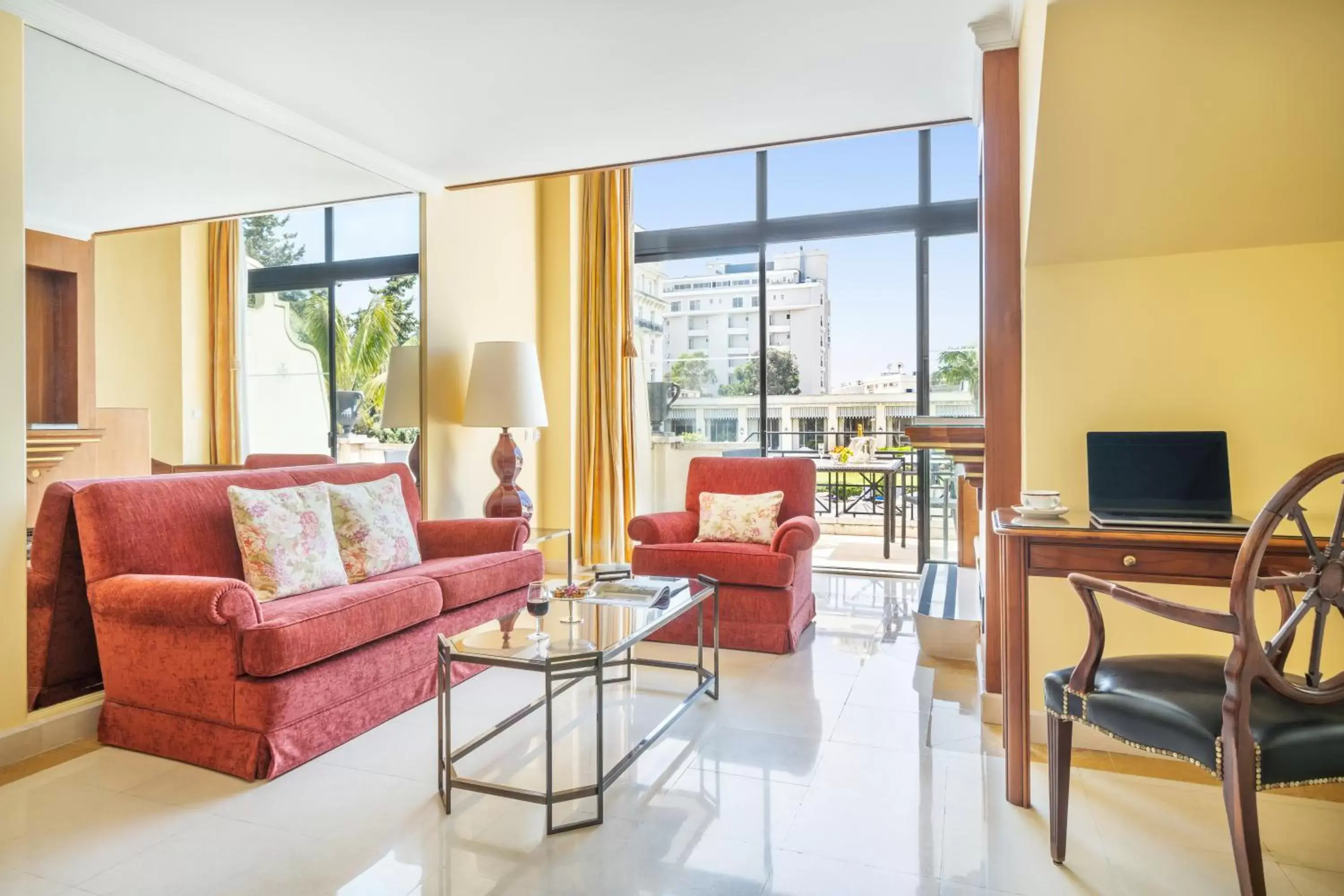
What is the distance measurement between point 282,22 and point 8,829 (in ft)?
8.65

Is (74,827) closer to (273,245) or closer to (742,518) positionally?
(273,245)

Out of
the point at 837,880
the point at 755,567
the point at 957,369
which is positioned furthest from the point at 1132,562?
the point at 957,369

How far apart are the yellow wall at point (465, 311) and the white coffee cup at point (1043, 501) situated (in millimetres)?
3312

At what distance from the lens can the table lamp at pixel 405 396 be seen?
4.17 m

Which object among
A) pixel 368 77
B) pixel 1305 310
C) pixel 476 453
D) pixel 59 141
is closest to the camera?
pixel 1305 310

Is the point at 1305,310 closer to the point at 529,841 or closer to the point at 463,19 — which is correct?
the point at 529,841

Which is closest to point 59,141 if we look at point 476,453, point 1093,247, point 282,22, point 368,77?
point 282,22

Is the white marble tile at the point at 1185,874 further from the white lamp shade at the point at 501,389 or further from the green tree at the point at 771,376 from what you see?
the green tree at the point at 771,376

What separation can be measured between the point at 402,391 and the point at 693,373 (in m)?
2.26

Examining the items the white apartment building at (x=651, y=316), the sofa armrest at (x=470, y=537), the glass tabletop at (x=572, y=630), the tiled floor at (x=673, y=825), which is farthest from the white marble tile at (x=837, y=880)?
the white apartment building at (x=651, y=316)

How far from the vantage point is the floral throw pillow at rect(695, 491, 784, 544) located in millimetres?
3908

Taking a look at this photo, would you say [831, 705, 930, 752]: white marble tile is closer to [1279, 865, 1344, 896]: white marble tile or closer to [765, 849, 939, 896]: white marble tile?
[765, 849, 939, 896]: white marble tile

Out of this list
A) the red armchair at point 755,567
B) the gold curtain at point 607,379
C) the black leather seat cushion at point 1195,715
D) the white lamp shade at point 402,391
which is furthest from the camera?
the gold curtain at point 607,379

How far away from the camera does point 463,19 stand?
2703 millimetres
